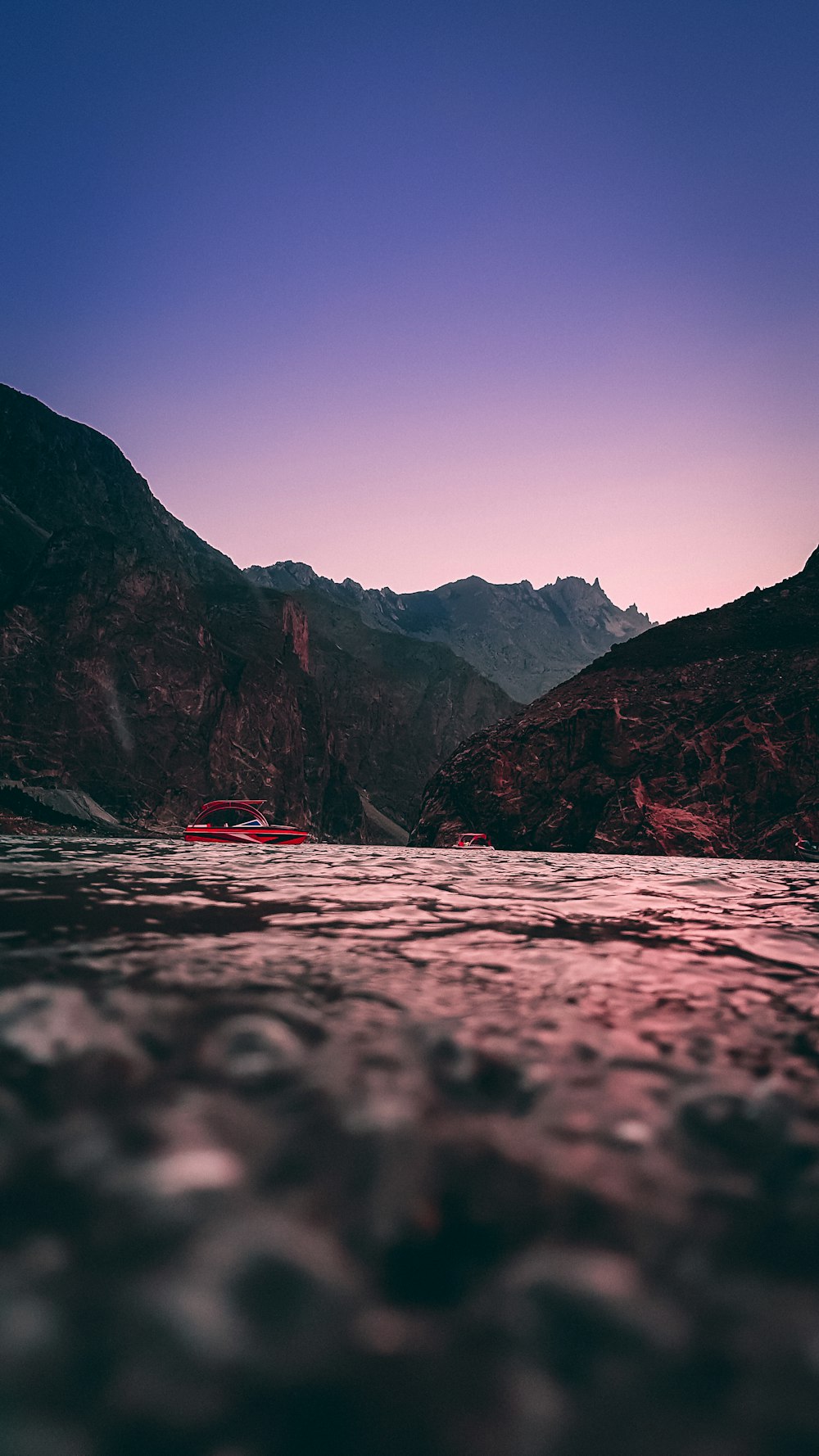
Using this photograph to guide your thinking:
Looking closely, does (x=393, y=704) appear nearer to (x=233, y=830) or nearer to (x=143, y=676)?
(x=143, y=676)

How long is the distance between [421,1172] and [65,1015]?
1307 mm

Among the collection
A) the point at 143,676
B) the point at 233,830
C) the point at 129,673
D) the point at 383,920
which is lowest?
the point at 233,830

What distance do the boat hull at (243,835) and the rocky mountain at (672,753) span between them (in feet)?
50.9

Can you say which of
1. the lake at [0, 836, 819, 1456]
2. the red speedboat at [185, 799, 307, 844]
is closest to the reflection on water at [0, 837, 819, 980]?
the lake at [0, 836, 819, 1456]

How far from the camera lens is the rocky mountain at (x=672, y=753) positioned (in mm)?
30125

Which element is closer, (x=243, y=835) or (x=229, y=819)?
(x=243, y=835)

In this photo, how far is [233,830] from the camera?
19.0 meters

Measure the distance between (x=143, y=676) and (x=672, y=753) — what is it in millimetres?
57589

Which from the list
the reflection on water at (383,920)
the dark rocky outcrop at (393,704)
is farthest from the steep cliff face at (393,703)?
the reflection on water at (383,920)

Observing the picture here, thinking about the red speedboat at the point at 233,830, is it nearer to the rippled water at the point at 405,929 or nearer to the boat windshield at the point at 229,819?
the boat windshield at the point at 229,819

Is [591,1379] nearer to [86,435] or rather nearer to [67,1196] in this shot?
[67,1196]

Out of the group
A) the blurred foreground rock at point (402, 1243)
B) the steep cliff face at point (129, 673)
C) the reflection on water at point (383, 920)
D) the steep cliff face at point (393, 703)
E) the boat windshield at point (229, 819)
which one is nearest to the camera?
the blurred foreground rock at point (402, 1243)

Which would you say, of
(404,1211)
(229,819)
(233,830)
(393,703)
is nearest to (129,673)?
(393,703)

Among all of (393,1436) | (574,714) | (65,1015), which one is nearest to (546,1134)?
(393,1436)
